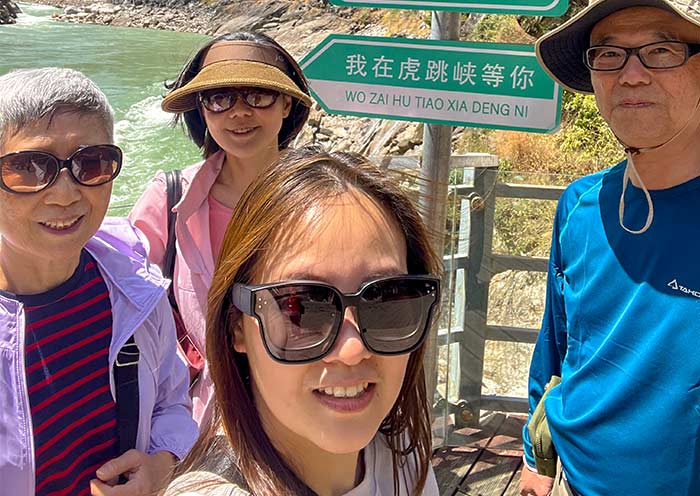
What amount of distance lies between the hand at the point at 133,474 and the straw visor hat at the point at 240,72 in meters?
1.01

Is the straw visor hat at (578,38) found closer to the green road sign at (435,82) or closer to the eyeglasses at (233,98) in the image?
the green road sign at (435,82)

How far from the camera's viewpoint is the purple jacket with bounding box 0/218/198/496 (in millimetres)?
1315

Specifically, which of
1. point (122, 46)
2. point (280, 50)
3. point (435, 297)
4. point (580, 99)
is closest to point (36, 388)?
point (435, 297)

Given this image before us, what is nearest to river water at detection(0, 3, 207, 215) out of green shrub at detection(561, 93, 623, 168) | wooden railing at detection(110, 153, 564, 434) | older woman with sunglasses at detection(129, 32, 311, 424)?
older woman with sunglasses at detection(129, 32, 311, 424)

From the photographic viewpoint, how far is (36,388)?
4.41 feet

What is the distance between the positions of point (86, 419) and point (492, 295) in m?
2.08

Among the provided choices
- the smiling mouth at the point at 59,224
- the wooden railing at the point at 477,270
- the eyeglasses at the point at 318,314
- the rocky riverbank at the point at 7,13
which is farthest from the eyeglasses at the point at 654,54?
the rocky riverbank at the point at 7,13

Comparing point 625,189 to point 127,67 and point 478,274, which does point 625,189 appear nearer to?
point 478,274

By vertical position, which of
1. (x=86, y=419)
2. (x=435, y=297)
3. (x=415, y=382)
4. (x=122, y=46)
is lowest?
(x=86, y=419)

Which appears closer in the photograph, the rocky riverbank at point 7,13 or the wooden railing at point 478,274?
the wooden railing at point 478,274

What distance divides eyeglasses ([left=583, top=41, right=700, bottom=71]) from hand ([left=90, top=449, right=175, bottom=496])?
4.20 ft

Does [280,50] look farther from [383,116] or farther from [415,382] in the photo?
[415,382]

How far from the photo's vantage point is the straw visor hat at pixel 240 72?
77.1 inches

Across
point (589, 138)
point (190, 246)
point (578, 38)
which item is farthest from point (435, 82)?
point (589, 138)
